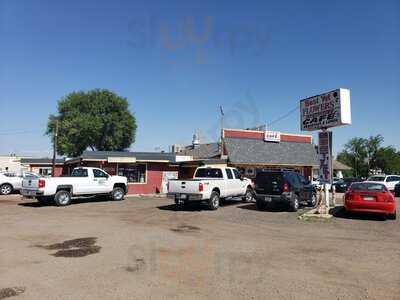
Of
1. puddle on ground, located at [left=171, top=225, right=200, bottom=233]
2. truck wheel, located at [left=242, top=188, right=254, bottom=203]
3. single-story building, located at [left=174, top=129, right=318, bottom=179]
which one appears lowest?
puddle on ground, located at [left=171, top=225, right=200, bottom=233]

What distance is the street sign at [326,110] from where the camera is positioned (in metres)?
18.0

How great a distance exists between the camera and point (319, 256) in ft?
29.3

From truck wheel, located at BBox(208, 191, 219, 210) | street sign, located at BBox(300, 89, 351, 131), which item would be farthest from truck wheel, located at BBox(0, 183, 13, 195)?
street sign, located at BBox(300, 89, 351, 131)

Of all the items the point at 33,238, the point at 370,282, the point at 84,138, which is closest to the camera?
the point at 370,282

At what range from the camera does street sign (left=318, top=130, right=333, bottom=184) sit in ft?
59.7

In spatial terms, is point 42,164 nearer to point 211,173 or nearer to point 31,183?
point 31,183

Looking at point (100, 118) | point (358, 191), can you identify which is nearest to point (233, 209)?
point (358, 191)

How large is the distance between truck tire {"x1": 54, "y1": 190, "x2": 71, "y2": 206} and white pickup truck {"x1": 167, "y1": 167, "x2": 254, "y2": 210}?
5788 millimetres

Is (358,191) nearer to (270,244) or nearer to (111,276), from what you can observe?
(270,244)

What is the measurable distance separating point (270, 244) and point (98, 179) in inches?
578

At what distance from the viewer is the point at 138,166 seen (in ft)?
99.1

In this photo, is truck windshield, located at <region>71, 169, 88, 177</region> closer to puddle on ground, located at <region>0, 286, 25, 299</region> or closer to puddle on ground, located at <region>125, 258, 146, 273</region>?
puddle on ground, located at <region>125, 258, 146, 273</region>

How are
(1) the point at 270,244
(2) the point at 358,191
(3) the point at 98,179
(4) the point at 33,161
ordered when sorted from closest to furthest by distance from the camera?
(1) the point at 270,244 < (2) the point at 358,191 < (3) the point at 98,179 < (4) the point at 33,161

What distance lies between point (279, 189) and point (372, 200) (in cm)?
417
